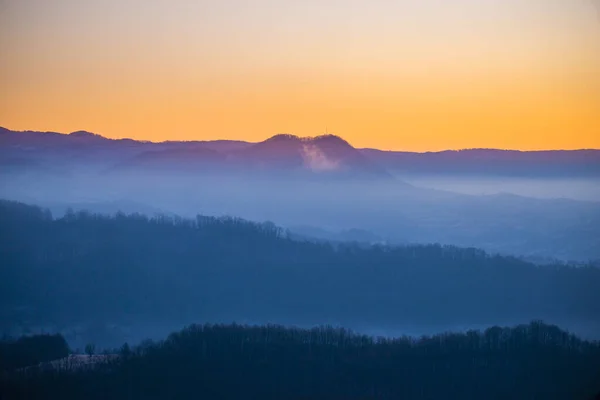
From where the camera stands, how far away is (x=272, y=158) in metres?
11.6

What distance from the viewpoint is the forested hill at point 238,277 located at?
11.8 meters

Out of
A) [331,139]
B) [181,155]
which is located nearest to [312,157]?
[331,139]

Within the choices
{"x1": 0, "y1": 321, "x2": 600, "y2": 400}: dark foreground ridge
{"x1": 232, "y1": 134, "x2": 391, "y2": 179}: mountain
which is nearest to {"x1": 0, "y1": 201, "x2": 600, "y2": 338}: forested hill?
{"x1": 0, "y1": 321, "x2": 600, "y2": 400}: dark foreground ridge

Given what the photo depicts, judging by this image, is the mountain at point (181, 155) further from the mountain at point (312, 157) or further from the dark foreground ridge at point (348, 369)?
the dark foreground ridge at point (348, 369)

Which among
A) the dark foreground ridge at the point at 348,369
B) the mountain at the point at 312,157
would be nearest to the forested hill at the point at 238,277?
the dark foreground ridge at the point at 348,369

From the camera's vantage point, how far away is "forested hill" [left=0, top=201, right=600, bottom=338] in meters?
11.8

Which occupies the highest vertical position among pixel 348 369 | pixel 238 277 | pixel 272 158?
pixel 272 158

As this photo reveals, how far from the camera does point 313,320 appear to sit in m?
12.2

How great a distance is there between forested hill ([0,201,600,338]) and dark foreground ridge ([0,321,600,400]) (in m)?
0.41

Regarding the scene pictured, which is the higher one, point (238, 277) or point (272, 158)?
point (272, 158)

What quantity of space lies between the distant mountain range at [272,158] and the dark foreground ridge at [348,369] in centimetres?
255

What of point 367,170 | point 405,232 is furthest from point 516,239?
point 367,170

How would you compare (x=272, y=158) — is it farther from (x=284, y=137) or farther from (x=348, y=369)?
(x=348, y=369)

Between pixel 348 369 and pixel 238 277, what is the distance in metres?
2.61
